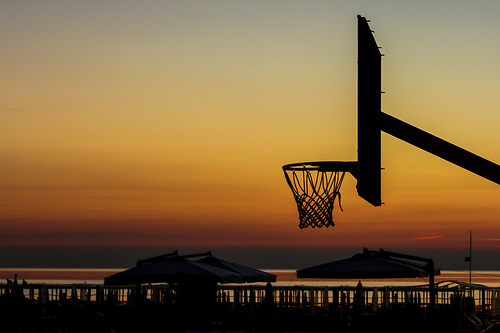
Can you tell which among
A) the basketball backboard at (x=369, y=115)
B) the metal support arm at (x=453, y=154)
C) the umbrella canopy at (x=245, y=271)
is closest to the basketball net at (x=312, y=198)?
the basketball backboard at (x=369, y=115)

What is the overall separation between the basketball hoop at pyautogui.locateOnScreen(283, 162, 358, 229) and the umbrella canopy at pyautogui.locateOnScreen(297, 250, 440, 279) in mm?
5760

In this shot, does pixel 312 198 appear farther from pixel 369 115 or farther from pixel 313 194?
pixel 369 115

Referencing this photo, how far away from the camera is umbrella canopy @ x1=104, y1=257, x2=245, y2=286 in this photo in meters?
17.8

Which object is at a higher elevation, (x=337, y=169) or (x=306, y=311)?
(x=337, y=169)

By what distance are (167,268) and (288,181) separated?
6.09 meters

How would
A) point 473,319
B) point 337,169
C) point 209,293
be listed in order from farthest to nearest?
1. point 473,319
2. point 209,293
3. point 337,169

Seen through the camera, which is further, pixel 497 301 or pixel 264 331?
pixel 497 301

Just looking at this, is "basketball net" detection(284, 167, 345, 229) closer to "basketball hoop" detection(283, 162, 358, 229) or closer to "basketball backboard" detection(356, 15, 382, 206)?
"basketball hoop" detection(283, 162, 358, 229)

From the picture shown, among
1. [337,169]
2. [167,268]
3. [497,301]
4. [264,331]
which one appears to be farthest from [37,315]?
[497,301]

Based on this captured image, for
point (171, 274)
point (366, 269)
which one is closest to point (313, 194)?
point (171, 274)

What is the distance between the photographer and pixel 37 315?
18.6 meters

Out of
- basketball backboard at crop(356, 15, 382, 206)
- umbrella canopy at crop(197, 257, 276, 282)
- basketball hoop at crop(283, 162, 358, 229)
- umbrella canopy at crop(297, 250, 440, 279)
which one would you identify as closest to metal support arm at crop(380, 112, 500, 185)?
basketball backboard at crop(356, 15, 382, 206)

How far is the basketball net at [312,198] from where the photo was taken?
1308cm

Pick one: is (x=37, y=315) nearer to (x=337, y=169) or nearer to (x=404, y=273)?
(x=404, y=273)
